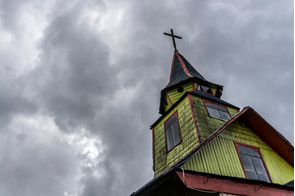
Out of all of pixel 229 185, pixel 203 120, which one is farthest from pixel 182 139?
pixel 229 185

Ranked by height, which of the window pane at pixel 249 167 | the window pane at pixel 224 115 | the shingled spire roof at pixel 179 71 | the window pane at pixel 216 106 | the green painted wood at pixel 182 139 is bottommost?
the window pane at pixel 249 167

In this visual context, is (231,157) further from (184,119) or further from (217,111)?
(217,111)

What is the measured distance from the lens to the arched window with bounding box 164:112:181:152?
41.5 ft

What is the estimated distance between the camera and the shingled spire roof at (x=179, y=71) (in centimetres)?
1747

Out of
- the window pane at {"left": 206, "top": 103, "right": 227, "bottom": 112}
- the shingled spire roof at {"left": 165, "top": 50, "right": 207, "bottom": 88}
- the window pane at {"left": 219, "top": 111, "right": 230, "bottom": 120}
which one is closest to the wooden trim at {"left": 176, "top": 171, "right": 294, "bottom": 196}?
the window pane at {"left": 219, "top": 111, "right": 230, "bottom": 120}

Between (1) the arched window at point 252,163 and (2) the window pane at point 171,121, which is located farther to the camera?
(2) the window pane at point 171,121

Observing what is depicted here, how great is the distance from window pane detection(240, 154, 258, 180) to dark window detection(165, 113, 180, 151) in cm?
344

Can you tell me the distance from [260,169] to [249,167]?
2.22 feet

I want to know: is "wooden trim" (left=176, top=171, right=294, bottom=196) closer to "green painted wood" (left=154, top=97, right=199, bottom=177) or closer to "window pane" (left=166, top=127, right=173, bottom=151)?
"green painted wood" (left=154, top=97, right=199, bottom=177)

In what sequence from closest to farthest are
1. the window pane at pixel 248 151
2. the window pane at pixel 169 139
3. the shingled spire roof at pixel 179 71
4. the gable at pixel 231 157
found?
the gable at pixel 231 157 → the window pane at pixel 248 151 → the window pane at pixel 169 139 → the shingled spire roof at pixel 179 71

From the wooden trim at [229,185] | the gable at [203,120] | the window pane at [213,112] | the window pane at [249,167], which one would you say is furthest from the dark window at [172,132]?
the wooden trim at [229,185]

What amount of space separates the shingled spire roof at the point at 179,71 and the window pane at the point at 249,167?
779cm

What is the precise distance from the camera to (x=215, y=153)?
32.0 feet

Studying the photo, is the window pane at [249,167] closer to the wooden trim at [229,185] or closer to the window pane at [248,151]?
the window pane at [248,151]
